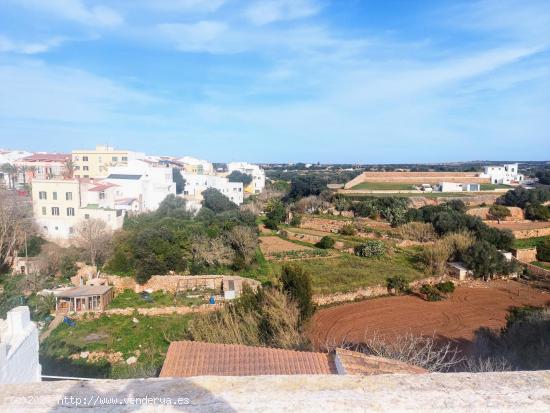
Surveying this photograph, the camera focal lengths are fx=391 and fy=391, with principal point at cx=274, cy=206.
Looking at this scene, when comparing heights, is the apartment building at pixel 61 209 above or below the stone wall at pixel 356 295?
above

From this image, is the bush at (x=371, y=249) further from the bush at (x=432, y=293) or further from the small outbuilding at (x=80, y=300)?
the small outbuilding at (x=80, y=300)

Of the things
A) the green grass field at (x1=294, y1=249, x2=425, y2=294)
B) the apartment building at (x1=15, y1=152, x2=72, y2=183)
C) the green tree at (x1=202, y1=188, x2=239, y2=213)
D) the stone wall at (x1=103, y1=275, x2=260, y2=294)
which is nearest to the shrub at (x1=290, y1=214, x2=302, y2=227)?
the green tree at (x1=202, y1=188, x2=239, y2=213)

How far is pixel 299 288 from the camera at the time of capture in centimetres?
1448

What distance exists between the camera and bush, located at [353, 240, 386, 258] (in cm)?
2506

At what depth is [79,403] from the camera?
→ 6.52 feet

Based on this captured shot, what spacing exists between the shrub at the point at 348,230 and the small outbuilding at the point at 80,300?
19316mm

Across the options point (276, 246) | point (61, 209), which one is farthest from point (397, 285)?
point (61, 209)

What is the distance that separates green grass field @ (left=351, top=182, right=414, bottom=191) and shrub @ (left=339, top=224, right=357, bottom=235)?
20.1 meters

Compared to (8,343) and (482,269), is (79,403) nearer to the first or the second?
(8,343)

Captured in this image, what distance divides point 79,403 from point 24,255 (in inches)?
946

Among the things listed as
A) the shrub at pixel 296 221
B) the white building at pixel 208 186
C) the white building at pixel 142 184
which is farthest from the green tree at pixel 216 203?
the shrub at pixel 296 221

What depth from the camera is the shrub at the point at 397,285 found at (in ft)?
65.5

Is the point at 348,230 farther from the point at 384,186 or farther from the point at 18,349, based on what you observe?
the point at 18,349

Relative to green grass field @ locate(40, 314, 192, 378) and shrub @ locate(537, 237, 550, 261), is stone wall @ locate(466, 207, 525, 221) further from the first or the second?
green grass field @ locate(40, 314, 192, 378)
